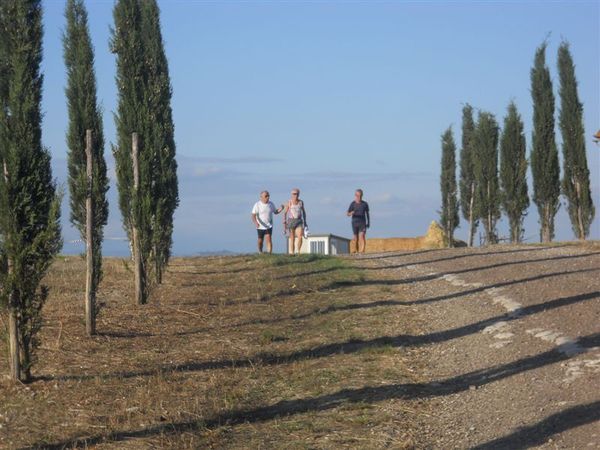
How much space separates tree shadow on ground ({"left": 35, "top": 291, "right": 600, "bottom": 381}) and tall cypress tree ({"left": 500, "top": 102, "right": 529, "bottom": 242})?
2066cm

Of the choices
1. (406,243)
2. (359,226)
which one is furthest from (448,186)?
(359,226)

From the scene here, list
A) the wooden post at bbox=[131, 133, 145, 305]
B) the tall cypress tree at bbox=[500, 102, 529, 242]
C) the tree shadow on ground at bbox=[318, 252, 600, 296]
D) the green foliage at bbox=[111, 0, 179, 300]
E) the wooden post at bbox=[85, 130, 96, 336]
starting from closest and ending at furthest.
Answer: the wooden post at bbox=[85, 130, 96, 336] < the wooden post at bbox=[131, 133, 145, 305] < the green foliage at bbox=[111, 0, 179, 300] < the tree shadow on ground at bbox=[318, 252, 600, 296] < the tall cypress tree at bbox=[500, 102, 529, 242]

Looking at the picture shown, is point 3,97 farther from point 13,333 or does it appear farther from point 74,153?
point 74,153

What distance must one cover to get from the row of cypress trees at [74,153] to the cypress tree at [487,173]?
18659mm

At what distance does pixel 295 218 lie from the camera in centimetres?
2395

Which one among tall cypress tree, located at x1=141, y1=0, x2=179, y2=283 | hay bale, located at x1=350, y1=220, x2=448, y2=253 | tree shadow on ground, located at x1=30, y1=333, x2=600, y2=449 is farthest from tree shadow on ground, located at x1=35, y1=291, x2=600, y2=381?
hay bale, located at x1=350, y1=220, x2=448, y2=253

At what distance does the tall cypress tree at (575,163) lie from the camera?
30766 mm

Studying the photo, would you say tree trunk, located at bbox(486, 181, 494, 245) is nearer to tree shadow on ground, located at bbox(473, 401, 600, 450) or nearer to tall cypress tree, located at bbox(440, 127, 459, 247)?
tall cypress tree, located at bbox(440, 127, 459, 247)

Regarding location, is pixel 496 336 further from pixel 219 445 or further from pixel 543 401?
pixel 219 445

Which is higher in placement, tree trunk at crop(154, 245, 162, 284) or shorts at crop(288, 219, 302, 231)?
shorts at crop(288, 219, 302, 231)

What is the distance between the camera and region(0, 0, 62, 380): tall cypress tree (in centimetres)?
951

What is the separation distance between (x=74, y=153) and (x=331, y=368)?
967cm

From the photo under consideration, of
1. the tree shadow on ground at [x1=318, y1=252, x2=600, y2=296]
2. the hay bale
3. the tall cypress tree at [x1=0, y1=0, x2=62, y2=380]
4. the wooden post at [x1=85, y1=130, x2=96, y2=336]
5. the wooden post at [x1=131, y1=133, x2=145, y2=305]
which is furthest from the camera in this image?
the hay bale

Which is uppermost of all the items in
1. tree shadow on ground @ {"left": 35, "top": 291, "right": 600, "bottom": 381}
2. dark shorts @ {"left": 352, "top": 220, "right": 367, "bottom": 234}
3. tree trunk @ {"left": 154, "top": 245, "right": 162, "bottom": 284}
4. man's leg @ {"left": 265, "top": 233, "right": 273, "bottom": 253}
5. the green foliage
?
the green foliage
